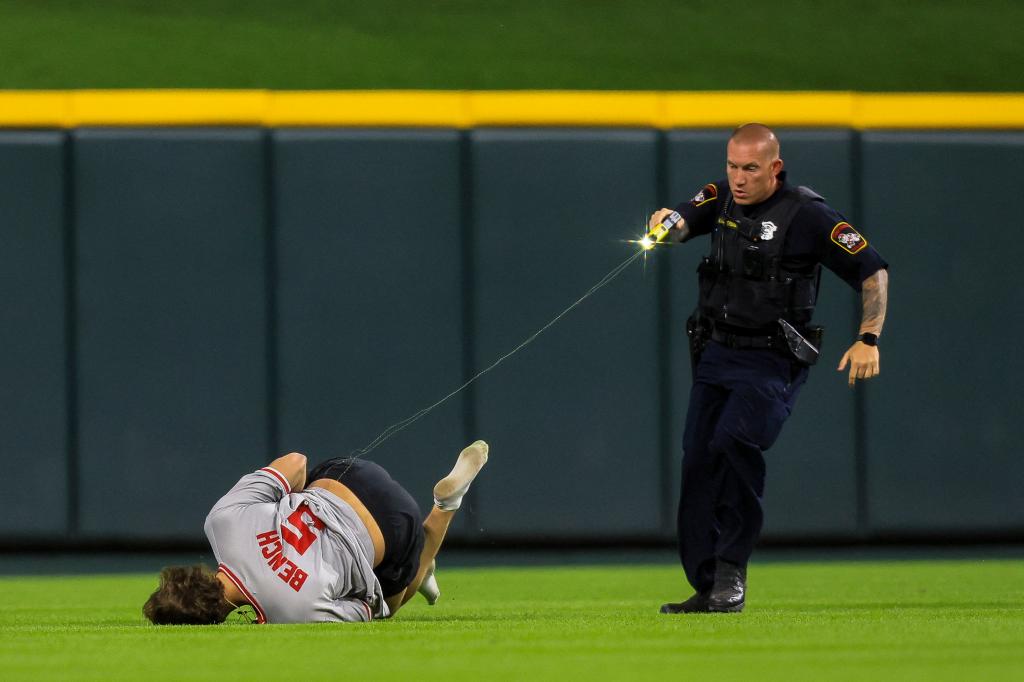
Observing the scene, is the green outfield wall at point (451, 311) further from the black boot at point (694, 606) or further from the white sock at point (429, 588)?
the black boot at point (694, 606)

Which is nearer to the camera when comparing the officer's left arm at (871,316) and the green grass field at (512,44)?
the officer's left arm at (871,316)

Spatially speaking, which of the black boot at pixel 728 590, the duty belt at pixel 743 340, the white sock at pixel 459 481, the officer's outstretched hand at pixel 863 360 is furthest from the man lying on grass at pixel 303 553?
the officer's outstretched hand at pixel 863 360

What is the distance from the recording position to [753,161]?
4.40 m

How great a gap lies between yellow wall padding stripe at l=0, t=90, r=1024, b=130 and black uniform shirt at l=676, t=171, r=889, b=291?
7.29 feet

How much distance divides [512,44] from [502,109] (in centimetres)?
111

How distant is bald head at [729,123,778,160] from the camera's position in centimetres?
439

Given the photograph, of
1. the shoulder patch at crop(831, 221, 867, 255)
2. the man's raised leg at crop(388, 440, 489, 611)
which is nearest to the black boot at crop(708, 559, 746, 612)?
the man's raised leg at crop(388, 440, 489, 611)

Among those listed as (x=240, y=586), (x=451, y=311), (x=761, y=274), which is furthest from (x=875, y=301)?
(x=451, y=311)

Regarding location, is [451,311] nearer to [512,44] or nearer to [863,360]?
[512,44]

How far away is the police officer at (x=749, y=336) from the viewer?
14.4 ft

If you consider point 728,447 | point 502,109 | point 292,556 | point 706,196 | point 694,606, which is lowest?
point 694,606

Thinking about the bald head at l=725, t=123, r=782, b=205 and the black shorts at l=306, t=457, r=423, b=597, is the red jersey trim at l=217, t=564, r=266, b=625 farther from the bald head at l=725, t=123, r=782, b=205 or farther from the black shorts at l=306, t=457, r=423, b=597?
the bald head at l=725, t=123, r=782, b=205

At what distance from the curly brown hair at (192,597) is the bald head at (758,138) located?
1940mm

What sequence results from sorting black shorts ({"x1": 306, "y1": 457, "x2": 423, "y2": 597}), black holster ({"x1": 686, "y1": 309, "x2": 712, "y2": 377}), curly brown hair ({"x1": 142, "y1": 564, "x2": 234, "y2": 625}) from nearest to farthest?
curly brown hair ({"x1": 142, "y1": 564, "x2": 234, "y2": 625}) → black shorts ({"x1": 306, "y1": 457, "x2": 423, "y2": 597}) → black holster ({"x1": 686, "y1": 309, "x2": 712, "y2": 377})
